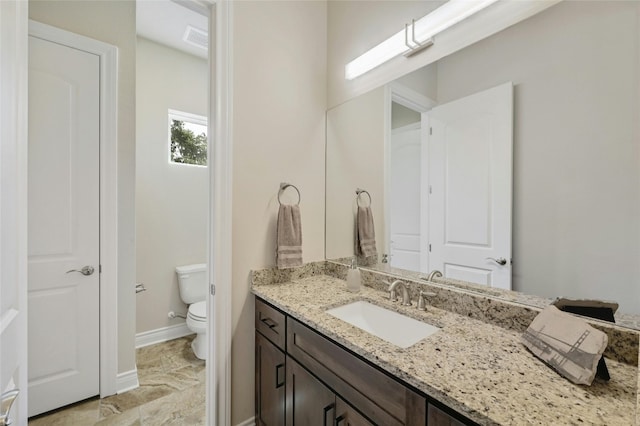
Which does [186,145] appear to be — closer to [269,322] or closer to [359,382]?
[269,322]

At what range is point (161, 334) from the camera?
8.87ft

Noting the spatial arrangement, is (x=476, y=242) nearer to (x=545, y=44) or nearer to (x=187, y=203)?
(x=545, y=44)

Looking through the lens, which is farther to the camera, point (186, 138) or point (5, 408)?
point (186, 138)

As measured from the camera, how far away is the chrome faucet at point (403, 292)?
1.30 metres

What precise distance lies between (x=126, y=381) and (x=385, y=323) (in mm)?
1928

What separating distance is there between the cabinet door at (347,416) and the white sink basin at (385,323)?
0.31 m

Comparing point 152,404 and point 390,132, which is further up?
point 390,132

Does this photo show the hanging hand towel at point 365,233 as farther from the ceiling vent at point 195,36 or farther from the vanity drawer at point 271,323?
the ceiling vent at point 195,36

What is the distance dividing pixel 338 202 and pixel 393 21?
1060mm

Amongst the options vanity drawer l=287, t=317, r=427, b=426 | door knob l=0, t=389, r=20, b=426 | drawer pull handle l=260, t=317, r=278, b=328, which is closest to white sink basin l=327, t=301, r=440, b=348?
vanity drawer l=287, t=317, r=427, b=426

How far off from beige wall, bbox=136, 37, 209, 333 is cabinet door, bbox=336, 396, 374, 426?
2.36 m

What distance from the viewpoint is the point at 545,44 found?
101 centimetres

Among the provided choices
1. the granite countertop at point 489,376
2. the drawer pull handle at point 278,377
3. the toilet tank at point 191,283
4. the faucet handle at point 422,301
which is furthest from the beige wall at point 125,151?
the faucet handle at point 422,301

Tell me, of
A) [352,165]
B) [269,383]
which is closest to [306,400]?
[269,383]
